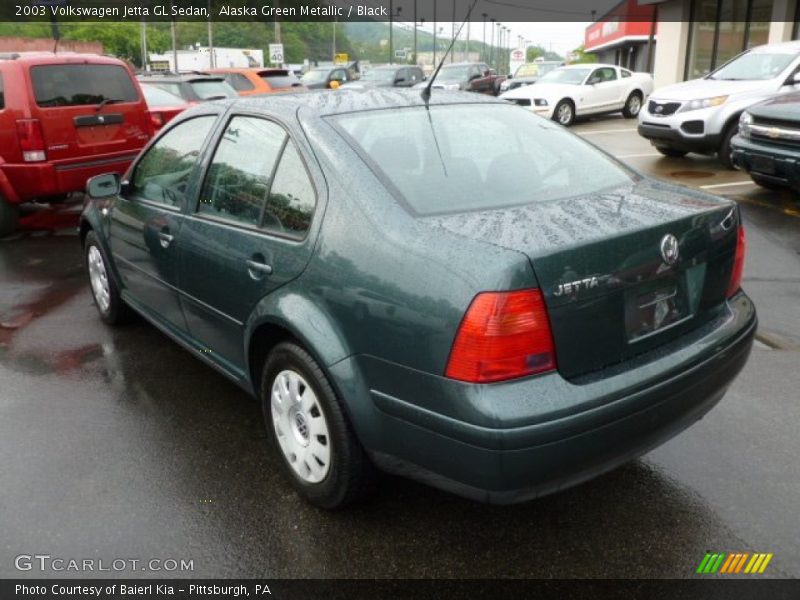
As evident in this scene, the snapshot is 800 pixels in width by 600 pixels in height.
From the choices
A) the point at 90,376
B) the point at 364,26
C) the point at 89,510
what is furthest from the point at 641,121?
the point at 364,26

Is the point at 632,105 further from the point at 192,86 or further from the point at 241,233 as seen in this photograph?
the point at 241,233

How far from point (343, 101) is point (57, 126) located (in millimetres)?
5440

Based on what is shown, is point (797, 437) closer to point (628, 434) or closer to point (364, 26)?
point (628, 434)

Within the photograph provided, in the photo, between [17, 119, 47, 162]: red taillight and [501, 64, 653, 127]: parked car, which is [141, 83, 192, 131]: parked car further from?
[501, 64, 653, 127]: parked car

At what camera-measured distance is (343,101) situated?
3156 millimetres

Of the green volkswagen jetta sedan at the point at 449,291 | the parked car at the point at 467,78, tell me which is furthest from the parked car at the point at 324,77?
the green volkswagen jetta sedan at the point at 449,291

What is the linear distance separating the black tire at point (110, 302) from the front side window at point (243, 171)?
5.33ft

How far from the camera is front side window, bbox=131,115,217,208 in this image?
360 centimetres

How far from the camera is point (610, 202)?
2.67 m

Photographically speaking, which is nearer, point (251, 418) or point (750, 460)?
point (750, 460)

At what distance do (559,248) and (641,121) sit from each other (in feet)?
31.9

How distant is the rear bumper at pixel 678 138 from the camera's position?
32.2ft

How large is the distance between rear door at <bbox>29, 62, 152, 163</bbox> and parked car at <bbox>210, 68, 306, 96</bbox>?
6269 mm

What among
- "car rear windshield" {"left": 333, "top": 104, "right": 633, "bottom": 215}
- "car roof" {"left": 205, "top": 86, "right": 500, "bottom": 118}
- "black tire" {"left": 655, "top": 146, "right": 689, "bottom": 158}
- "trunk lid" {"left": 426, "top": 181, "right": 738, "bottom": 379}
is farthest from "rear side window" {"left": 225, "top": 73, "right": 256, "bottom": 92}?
"trunk lid" {"left": 426, "top": 181, "right": 738, "bottom": 379}
